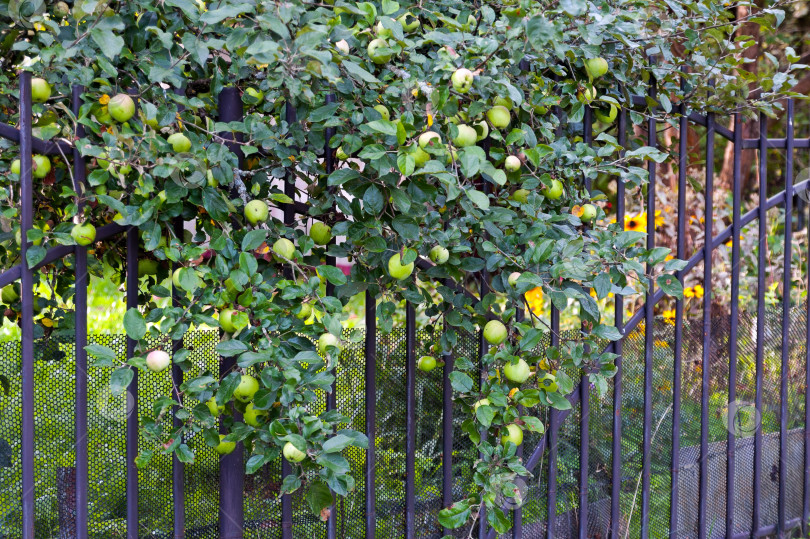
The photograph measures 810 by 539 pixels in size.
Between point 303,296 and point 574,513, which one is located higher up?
point 303,296

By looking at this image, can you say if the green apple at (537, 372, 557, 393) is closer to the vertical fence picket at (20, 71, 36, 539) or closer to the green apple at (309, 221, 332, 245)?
the green apple at (309, 221, 332, 245)

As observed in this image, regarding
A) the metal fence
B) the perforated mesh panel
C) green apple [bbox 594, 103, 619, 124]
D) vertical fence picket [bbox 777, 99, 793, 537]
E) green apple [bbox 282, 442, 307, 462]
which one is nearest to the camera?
green apple [bbox 282, 442, 307, 462]

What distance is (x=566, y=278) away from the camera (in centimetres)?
155

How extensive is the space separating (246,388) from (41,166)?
623mm

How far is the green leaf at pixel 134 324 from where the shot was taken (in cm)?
128

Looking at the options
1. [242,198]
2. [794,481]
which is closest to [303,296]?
[242,198]

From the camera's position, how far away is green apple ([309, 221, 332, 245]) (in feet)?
4.88

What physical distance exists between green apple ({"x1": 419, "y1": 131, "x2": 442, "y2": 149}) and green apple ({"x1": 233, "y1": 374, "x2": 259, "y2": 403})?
58 centimetres

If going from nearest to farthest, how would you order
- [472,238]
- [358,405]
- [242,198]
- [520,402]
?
1. [242,198]
2. [520,402]
3. [472,238]
4. [358,405]

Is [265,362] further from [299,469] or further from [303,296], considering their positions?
[299,469]

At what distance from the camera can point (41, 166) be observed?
1360 millimetres

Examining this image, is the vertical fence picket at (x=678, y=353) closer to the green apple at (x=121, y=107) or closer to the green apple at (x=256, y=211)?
the green apple at (x=256, y=211)

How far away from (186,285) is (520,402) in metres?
0.79

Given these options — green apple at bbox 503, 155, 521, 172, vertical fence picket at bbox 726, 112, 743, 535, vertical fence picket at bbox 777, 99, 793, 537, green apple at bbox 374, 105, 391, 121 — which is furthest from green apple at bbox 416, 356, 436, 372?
vertical fence picket at bbox 777, 99, 793, 537
